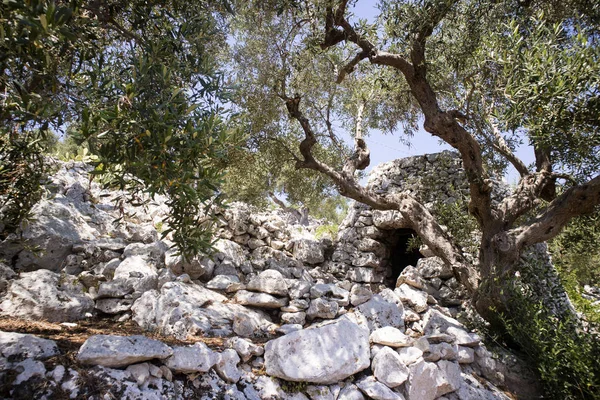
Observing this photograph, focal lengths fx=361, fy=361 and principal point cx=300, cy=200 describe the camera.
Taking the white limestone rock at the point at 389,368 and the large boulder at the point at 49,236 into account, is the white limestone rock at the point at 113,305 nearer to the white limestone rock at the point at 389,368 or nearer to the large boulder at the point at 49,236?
the large boulder at the point at 49,236

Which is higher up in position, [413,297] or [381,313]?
[413,297]

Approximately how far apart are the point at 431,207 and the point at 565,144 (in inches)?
137

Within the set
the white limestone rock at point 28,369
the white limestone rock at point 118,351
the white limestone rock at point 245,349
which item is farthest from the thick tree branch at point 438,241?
the white limestone rock at point 28,369

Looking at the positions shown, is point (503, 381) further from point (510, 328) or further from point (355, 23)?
point (355, 23)

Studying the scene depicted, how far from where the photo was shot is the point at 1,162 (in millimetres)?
4004

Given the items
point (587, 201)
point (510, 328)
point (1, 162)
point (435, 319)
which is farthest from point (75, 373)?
point (587, 201)

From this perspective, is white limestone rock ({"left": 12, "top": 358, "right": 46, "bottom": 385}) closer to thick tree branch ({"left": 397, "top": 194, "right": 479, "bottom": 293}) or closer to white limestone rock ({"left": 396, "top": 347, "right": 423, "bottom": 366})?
white limestone rock ({"left": 396, "top": 347, "right": 423, "bottom": 366})

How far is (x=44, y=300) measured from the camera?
460 centimetres

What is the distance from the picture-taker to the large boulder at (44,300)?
4434 millimetres

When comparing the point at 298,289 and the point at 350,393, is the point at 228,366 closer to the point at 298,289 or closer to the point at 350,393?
the point at 350,393

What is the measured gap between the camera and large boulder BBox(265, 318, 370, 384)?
4008mm

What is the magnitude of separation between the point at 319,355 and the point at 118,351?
208 centimetres

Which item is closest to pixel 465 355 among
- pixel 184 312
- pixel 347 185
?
pixel 347 185

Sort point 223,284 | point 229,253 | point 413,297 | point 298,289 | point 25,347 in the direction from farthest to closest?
point 229,253 → point 413,297 → point 223,284 → point 298,289 → point 25,347
